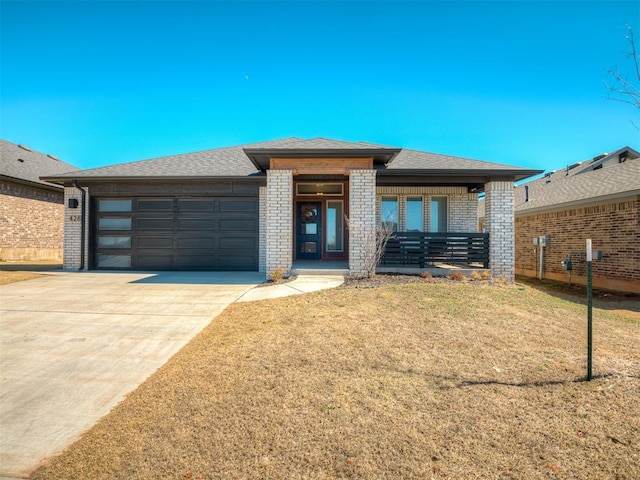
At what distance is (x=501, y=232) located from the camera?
9.32m

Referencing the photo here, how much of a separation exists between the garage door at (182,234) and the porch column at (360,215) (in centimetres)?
380

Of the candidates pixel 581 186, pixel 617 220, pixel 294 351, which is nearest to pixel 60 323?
pixel 294 351

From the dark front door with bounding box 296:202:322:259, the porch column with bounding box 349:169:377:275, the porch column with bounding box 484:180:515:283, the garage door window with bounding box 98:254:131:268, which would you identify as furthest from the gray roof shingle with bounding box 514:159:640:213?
the garage door window with bounding box 98:254:131:268

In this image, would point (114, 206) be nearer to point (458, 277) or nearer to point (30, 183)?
point (30, 183)

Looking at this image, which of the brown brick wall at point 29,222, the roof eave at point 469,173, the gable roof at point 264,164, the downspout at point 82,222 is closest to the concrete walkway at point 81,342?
the downspout at point 82,222

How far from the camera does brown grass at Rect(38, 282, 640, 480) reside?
2.24 m

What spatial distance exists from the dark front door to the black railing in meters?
3.21

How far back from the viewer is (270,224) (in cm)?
857

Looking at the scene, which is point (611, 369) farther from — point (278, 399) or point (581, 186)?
point (581, 186)

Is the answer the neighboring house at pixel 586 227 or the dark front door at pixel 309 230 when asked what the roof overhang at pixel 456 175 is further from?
the neighboring house at pixel 586 227

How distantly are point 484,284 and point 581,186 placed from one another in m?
8.41

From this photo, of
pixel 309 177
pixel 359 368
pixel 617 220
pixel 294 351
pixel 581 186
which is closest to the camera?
pixel 359 368

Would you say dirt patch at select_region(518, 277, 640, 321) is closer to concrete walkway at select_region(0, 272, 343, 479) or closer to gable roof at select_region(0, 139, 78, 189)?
concrete walkway at select_region(0, 272, 343, 479)

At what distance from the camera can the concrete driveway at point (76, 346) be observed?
275 centimetres
